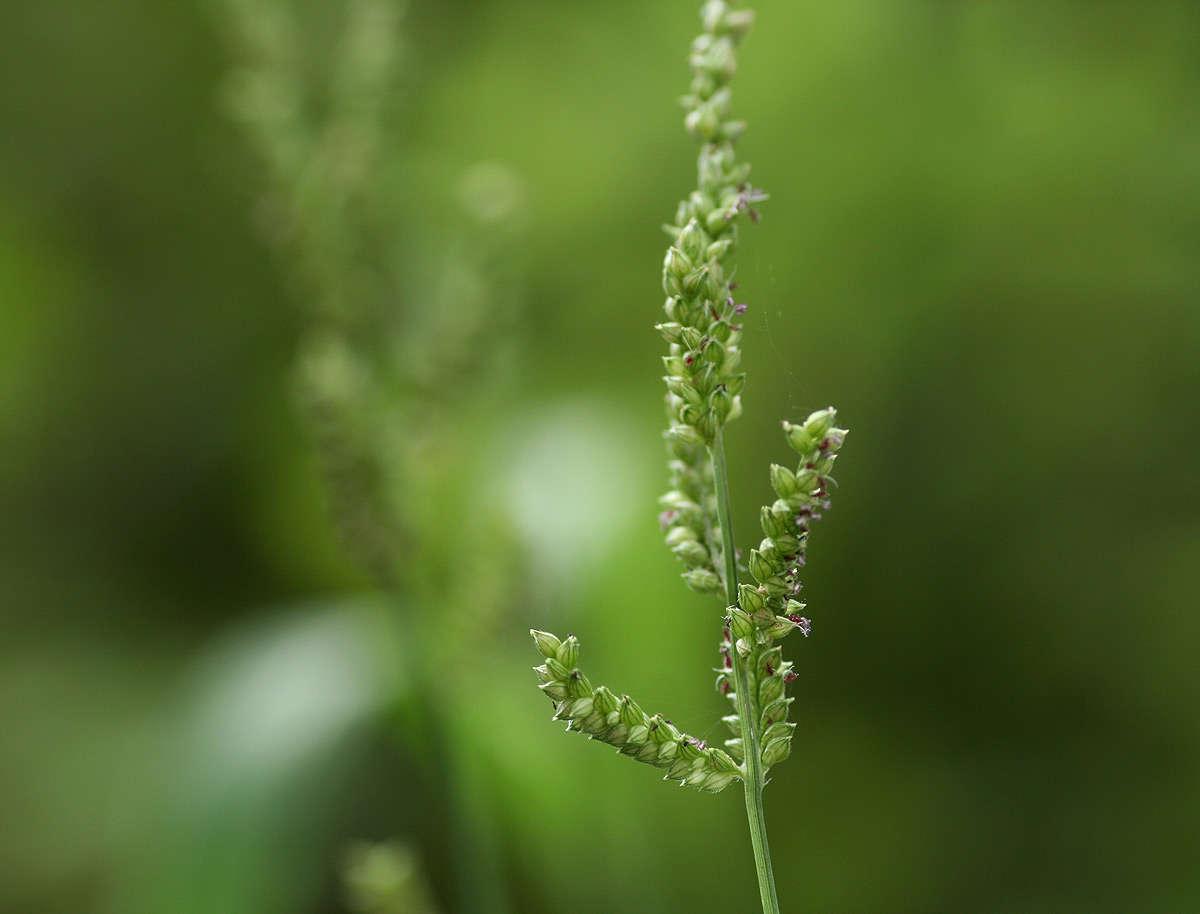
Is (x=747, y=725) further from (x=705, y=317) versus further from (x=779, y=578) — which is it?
(x=705, y=317)

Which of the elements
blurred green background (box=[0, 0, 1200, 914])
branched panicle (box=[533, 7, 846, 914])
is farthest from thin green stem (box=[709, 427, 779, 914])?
blurred green background (box=[0, 0, 1200, 914])

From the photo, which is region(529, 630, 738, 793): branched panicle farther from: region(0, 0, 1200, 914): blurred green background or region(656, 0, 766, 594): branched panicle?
region(0, 0, 1200, 914): blurred green background

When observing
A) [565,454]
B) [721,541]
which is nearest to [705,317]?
→ [721,541]

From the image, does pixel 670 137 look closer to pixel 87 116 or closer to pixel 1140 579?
pixel 1140 579

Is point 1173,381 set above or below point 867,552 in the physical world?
above

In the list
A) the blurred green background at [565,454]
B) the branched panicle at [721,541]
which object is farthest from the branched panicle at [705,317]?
the blurred green background at [565,454]

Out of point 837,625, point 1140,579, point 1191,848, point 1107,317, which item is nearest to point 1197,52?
point 1107,317
